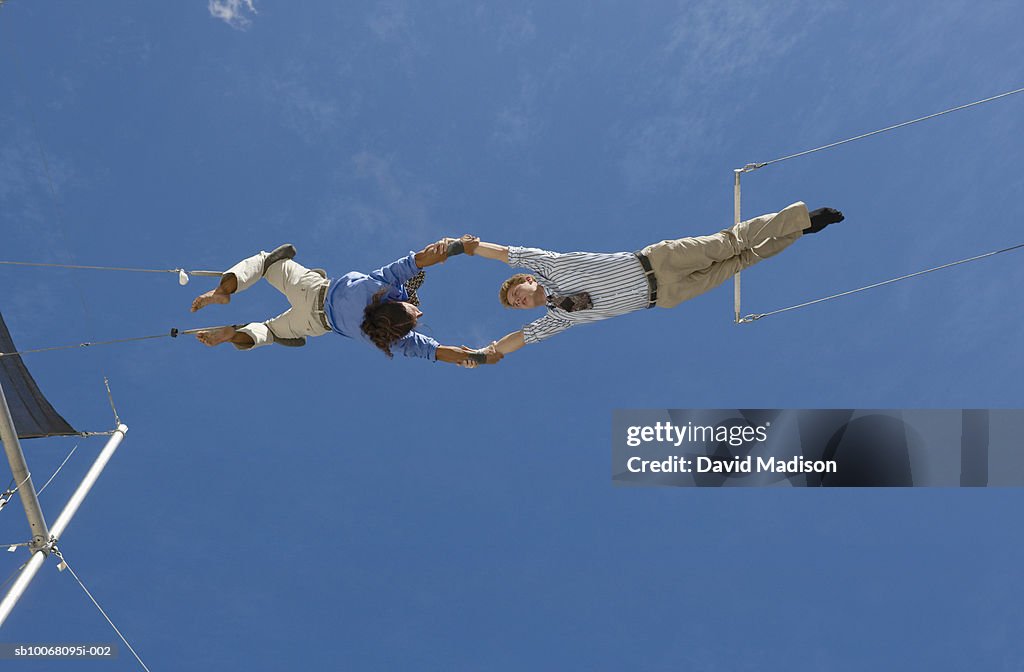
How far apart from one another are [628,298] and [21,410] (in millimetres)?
11086

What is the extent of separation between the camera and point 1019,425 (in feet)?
45.5

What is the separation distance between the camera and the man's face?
27.4 feet

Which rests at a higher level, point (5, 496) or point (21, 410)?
point (21, 410)

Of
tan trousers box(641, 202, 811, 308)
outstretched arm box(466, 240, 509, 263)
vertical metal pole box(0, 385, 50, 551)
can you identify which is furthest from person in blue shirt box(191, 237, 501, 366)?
vertical metal pole box(0, 385, 50, 551)

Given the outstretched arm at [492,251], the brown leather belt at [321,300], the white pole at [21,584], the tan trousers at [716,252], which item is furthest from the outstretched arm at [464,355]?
the white pole at [21,584]

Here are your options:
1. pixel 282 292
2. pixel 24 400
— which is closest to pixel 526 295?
pixel 282 292

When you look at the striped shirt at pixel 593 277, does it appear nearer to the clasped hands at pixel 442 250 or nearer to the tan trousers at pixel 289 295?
the clasped hands at pixel 442 250

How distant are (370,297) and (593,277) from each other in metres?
2.78

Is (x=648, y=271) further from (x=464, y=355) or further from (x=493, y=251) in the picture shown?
(x=464, y=355)

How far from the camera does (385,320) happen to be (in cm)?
803

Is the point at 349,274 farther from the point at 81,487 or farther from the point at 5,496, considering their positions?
the point at 81,487

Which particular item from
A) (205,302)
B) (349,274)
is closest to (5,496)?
(205,302)

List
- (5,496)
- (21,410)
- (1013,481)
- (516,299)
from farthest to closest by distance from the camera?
(1013,481)
(21,410)
(5,496)
(516,299)

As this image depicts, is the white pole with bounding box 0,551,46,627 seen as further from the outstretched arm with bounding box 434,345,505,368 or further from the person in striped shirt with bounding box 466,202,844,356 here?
the person in striped shirt with bounding box 466,202,844,356
